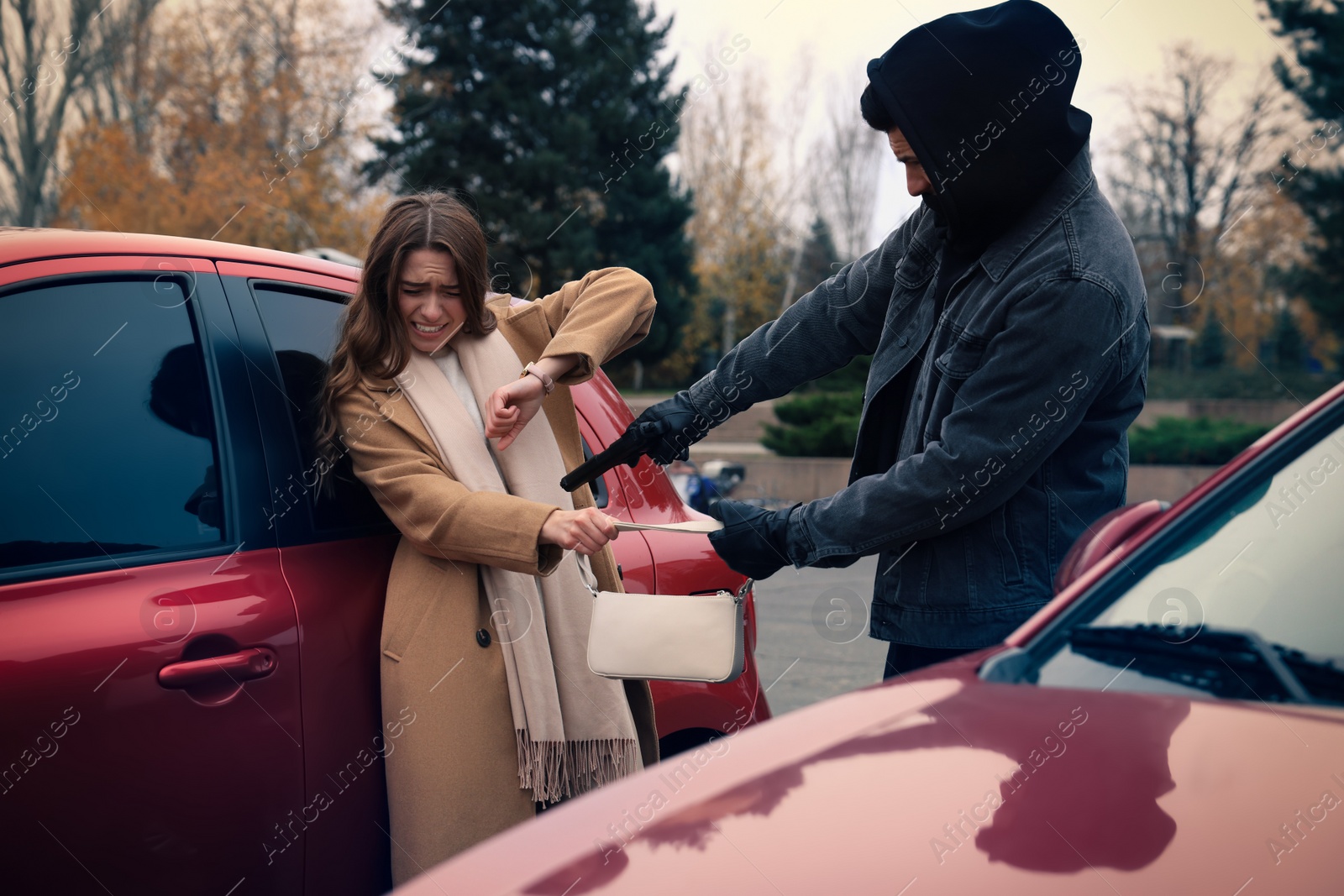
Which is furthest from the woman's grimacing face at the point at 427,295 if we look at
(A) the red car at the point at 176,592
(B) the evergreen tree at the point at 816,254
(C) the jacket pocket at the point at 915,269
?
(B) the evergreen tree at the point at 816,254

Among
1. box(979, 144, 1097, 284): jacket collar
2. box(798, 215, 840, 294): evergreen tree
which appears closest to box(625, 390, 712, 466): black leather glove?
box(979, 144, 1097, 284): jacket collar

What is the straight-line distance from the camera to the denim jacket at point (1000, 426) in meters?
1.95

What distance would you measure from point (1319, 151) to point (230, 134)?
781 inches

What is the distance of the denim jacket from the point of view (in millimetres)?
1949

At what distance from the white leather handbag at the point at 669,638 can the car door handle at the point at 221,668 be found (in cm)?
61

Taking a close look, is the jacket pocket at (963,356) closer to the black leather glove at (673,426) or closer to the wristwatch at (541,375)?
the black leather glove at (673,426)

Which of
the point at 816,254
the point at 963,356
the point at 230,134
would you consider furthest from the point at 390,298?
the point at 816,254

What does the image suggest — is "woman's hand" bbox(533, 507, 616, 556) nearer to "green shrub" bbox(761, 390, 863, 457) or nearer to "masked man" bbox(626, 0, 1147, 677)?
"masked man" bbox(626, 0, 1147, 677)

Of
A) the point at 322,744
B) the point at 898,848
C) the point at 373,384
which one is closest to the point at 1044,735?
the point at 898,848

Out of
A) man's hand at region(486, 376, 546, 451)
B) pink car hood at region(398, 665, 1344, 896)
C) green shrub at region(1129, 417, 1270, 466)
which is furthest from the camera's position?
green shrub at region(1129, 417, 1270, 466)

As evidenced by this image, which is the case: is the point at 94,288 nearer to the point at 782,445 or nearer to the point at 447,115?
the point at 782,445

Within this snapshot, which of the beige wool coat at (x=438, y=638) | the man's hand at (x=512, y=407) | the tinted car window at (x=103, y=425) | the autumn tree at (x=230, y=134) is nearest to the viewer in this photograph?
the tinted car window at (x=103, y=425)

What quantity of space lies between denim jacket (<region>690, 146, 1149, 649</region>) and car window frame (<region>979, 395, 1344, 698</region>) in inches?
14.3

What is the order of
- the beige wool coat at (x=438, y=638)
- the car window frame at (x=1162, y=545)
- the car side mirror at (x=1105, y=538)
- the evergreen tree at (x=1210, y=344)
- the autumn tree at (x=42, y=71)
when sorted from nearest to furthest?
the car window frame at (x=1162, y=545) → the car side mirror at (x=1105, y=538) → the beige wool coat at (x=438, y=638) → the autumn tree at (x=42, y=71) → the evergreen tree at (x=1210, y=344)
